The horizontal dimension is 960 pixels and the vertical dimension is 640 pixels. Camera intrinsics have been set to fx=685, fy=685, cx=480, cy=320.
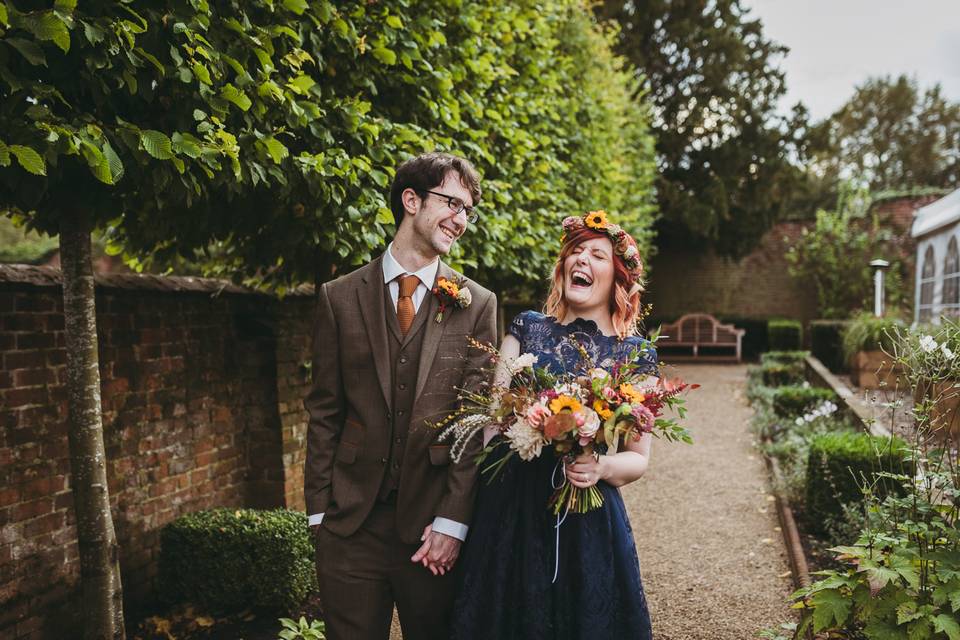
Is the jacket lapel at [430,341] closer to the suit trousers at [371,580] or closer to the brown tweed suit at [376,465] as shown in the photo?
the brown tweed suit at [376,465]

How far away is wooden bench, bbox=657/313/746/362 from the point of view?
18422 mm

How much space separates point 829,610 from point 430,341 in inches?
78.8

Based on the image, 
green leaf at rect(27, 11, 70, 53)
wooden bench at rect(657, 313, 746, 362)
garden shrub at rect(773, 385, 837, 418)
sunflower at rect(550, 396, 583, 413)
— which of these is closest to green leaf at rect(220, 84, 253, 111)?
green leaf at rect(27, 11, 70, 53)

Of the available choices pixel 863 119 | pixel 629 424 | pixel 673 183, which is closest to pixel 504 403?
pixel 629 424

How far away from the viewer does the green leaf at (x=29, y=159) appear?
199 cm

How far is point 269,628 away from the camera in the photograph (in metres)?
3.88

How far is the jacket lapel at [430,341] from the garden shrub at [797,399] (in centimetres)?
754

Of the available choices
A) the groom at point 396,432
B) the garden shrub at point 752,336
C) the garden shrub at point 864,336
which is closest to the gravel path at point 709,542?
the groom at point 396,432

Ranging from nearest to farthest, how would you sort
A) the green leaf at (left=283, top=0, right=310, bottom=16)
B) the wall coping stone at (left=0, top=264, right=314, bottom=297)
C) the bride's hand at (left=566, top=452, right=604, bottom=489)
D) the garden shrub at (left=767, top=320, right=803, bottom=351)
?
the bride's hand at (left=566, top=452, right=604, bottom=489) < the green leaf at (left=283, top=0, right=310, bottom=16) < the wall coping stone at (left=0, top=264, right=314, bottom=297) < the garden shrub at (left=767, top=320, right=803, bottom=351)

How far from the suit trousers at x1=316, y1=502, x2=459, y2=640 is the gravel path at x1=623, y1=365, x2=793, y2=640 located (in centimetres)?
110

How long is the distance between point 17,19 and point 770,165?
19.7m

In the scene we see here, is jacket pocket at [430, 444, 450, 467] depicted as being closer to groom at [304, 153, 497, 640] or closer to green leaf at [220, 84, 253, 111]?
groom at [304, 153, 497, 640]

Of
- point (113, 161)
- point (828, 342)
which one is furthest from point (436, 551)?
point (828, 342)

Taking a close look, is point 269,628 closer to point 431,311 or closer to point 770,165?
point 431,311
